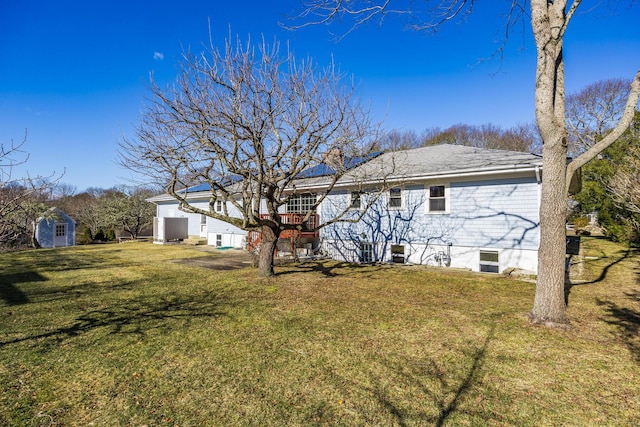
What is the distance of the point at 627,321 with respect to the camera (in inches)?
219

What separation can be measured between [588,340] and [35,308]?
30.4ft

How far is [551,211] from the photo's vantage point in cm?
524

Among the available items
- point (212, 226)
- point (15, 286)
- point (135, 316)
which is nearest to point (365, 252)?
point (135, 316)

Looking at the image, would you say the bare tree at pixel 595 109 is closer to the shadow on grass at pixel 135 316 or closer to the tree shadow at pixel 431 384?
the tree shadow at pixel 431 384

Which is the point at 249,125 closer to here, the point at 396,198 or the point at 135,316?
the point at 135,316

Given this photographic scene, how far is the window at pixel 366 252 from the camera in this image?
522 inches

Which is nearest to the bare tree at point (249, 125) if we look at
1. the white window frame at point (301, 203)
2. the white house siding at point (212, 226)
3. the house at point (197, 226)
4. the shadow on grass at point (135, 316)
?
the shadow on grass at point (135, 316)

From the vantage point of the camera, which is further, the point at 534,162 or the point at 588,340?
the point at 534,162

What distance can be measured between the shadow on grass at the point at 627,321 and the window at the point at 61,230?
30.6 metres

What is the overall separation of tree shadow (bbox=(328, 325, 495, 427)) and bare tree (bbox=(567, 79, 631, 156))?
24.4 meters

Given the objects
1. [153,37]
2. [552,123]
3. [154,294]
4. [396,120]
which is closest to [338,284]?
[154,294]

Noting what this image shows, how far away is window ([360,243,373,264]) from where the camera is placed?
522 inches

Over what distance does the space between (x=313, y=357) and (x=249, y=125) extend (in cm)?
548

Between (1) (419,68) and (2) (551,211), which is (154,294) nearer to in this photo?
(2) (551,211)
